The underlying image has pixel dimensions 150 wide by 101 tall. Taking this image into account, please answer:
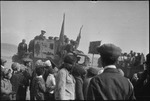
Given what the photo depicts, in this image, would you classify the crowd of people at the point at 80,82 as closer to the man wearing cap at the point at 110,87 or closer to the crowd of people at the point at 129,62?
the man wearing cap at the point at 110,87

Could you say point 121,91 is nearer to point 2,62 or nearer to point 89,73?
point 89,73

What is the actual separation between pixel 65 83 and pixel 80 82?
0.38 m

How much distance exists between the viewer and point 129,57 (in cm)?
800

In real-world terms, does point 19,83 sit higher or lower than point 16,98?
higher

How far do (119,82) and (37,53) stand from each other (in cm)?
467

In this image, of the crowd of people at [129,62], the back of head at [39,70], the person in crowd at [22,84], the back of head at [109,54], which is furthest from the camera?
the crowd of people at [129,62]

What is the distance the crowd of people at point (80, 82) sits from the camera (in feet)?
5.58

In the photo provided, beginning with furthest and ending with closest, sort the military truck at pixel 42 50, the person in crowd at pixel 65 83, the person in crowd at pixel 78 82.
Result: the military truck at pixel 42 50 → the person in crowd at pixel 78 82 → the person in crowd at pixel 65 83

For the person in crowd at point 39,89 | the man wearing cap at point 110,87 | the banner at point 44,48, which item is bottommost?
the person in crowd at point 39,89

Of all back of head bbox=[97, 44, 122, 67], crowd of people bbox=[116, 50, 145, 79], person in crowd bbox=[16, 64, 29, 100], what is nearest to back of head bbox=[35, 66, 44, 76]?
person in crowd bbox=[16, 64, 29, 100]

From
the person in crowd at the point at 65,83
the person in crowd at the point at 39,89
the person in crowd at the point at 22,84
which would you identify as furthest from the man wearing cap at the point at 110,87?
the person in crowd at the point at 22,84

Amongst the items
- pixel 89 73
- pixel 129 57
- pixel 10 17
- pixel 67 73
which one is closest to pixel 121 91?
pixel 67 73

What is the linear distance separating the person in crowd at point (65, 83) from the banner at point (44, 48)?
354cm

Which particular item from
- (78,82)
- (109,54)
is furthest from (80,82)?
(109,54)
